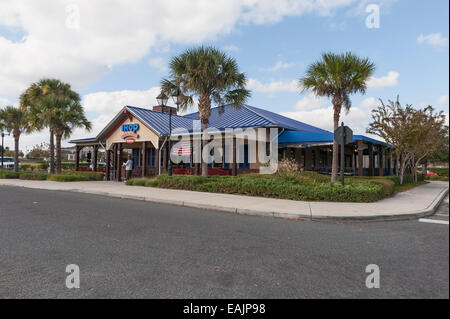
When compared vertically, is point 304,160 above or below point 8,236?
above

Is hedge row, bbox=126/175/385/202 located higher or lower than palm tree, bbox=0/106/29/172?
lower

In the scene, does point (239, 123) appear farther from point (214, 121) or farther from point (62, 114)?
point (62, 114)

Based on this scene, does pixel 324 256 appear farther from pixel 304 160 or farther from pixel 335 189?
pixel 304 160

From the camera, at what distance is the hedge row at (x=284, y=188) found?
1053 cm

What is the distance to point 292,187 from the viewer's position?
11180 mm

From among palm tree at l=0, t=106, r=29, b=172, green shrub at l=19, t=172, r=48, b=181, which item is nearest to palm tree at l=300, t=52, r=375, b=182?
green shrub at l=19, t=172, r=48, b=181

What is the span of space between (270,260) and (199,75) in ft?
40.5

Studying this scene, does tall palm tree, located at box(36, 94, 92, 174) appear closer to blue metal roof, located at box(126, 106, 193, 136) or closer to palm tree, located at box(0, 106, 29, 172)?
blue metal roof, located at box(126, 106, 193, 136)

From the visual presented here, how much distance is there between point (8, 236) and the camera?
5.65 meters

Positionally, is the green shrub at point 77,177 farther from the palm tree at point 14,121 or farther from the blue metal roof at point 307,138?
the blue metal roof at point 307,138

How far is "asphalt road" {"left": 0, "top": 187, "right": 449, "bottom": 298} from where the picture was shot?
3273 mm

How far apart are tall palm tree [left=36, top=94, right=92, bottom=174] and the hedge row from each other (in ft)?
44.5

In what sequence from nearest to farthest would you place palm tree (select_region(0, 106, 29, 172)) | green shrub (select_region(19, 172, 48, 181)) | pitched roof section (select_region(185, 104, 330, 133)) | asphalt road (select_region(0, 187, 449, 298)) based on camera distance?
1. asphalt road (select_region(0, 187, 449, 298))
2. pitched roof section (select_region(185, 104, 330, 133))
3. green shrub (select_region(19, 172, 48, 181))
4. palm tree (select_region(0, 106, 29, 172))
